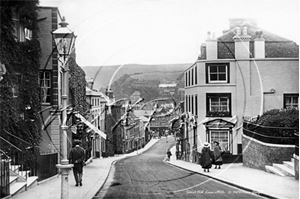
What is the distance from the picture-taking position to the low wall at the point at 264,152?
148 inches

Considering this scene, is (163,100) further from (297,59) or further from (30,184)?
(30,184)

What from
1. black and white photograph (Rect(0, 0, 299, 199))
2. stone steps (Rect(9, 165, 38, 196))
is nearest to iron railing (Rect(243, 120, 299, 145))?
black and white photograph (Rect(0, 0, 299, 199))

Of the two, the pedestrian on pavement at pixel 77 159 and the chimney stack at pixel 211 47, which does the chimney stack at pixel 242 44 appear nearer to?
the chimney stack at pixel 211 47

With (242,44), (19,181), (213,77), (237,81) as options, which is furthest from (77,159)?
(242,44)

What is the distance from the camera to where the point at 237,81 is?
3.52 m

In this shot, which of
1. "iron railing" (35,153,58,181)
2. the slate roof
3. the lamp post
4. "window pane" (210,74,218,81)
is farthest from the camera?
"iron railing" (35,153,58,181)

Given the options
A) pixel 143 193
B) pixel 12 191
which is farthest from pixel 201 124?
pixel 12 191

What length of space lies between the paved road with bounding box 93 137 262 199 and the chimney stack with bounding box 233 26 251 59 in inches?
42.5

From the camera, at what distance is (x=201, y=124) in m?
3.67

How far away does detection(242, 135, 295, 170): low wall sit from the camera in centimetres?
376

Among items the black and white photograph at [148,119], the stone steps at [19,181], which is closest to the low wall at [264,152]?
the black and white photograph at [148,119]

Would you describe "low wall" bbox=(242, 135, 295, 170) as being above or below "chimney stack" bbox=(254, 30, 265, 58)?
below

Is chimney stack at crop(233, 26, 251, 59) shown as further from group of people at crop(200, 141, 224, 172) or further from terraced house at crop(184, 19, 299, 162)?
group of people at crop(200, 141, 224, 172)

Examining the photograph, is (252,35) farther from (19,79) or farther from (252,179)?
(19,79)
